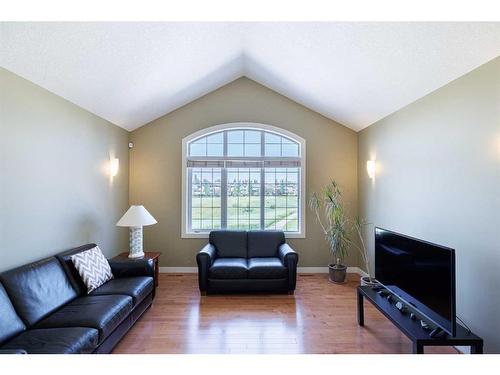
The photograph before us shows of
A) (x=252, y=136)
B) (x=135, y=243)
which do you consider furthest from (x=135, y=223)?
(x=252, y=136)

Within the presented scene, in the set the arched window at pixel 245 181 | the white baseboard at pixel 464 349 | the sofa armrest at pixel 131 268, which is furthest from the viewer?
the arched window at pixel 245 181

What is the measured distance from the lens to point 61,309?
217 centimetres

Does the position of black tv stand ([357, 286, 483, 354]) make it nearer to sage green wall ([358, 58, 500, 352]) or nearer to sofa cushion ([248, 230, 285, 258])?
sage green wall ([358, 58, 500, 352])

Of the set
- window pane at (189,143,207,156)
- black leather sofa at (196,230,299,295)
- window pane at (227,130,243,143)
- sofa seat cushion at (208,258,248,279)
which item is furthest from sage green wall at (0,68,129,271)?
window pane at (227,130,243,143)

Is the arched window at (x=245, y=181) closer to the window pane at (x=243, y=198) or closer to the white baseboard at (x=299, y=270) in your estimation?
the window pane at (x=243, y=198)

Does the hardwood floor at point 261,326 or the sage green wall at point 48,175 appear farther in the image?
the hardwood floor at point 261,326

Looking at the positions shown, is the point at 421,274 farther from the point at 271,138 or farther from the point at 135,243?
the point at 135,243

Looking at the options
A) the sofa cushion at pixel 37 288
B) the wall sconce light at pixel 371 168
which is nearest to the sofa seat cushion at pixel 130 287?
the sofa cushion at pixel 37 288

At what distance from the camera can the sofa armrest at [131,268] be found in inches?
119

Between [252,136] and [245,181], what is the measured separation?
33.0 inches

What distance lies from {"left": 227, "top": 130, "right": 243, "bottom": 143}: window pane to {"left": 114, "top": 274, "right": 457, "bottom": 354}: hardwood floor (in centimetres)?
260

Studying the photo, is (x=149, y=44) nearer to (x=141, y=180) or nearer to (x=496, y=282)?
(x=141, y=180)

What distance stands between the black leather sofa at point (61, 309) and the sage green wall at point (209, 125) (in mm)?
1699

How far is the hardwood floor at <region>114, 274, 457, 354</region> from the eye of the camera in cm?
229
